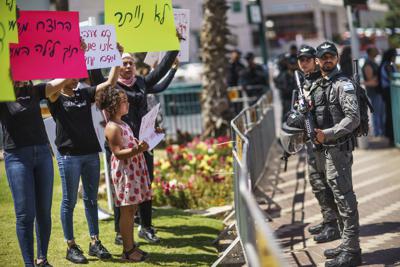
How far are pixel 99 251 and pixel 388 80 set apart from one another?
841 cm

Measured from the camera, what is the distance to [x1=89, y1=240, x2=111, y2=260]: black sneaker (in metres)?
7.12

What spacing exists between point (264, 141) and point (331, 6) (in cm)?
5736

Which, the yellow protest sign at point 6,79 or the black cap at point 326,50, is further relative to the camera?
the black cap at point 326,50

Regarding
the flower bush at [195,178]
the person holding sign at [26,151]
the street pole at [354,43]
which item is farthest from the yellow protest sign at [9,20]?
the street pole at [354,43]

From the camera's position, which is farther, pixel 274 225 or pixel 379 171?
pixel 379 171

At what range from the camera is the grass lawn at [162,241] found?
23.5ft

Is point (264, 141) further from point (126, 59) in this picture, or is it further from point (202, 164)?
point (126, 59)

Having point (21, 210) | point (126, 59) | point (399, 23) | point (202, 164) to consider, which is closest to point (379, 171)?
point (202, 164)

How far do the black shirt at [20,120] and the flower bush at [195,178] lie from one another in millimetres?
3935

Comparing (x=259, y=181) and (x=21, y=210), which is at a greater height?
(x=21, y=210)

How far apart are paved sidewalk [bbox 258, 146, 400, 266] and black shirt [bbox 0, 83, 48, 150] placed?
2.76 metres

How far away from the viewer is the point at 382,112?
1462cm

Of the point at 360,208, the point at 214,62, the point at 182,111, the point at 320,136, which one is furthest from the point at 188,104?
the point at 320,136

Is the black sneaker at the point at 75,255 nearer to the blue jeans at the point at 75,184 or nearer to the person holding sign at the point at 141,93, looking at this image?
the blue jeans at the point at 75,184
